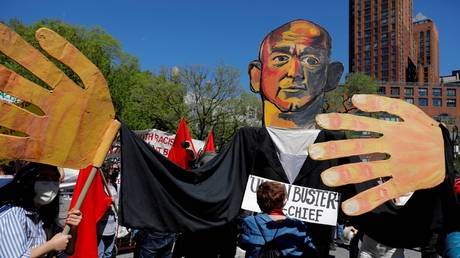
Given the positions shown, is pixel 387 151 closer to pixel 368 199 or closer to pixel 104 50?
pixel 368 199

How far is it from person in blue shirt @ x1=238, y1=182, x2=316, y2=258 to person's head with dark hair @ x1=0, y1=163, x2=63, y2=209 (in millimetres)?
1531

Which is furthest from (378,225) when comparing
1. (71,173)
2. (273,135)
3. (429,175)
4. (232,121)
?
(232,121)

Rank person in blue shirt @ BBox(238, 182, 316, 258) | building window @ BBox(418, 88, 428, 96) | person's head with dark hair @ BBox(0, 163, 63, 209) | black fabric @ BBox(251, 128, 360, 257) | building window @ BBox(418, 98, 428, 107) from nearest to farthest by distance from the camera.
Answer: person's head with dark hair @ BBox(0, 163, 63, 209), person in blue shirt @ BBox(238, 182, 316, 258), black fabric @ BBox(251, 128, 360, 257), building window @ BBox(418, 98, 428, 107), building window @ BBox(418, 88, 428, 96)

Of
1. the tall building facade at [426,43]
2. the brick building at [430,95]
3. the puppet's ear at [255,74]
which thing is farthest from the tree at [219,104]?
the tall building facade at [426,43]

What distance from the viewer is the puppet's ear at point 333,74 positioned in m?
5.20

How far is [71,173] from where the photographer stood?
6992 mm

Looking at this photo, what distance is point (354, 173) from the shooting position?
313 centimetres

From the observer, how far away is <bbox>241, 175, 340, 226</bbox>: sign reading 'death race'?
4105 millimetres

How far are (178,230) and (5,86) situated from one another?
206cm

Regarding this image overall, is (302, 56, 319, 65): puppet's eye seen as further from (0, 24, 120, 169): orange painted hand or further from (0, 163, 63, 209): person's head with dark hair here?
(0, 163, 63, 209): person's head with dark hair

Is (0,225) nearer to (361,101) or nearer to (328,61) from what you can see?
(361,101)

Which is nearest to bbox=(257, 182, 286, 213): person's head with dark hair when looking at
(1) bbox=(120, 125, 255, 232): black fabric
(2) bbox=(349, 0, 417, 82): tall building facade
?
Answer: (1) bbox=(120, 125, 255, 232): black fabric

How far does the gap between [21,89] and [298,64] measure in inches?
139

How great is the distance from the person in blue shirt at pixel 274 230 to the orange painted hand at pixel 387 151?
1.53 feet
